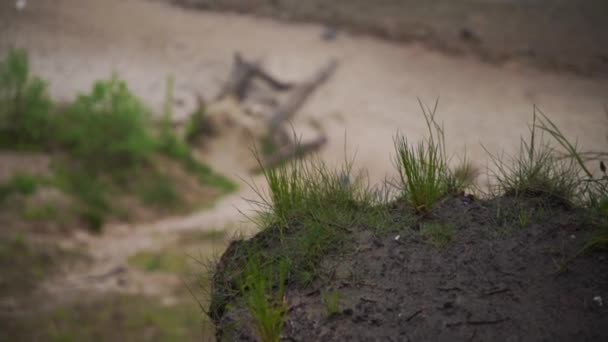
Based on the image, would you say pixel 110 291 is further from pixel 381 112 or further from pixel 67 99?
pixel 381 112

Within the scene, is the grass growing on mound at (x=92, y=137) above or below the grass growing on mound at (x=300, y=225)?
above

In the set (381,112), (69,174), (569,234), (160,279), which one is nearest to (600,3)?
(381,112)

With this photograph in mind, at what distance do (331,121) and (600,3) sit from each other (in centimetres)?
402

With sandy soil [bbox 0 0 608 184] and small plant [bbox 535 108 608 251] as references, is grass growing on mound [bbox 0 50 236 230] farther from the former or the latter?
small plant [bbox 535 108 608 251]

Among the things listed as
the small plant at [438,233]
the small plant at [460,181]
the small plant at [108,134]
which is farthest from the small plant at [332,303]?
the small plant at [108,134]

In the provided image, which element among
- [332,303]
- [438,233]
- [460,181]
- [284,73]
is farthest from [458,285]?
[284,73]

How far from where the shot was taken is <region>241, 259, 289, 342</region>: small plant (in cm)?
174

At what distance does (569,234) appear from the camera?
203 centimetres

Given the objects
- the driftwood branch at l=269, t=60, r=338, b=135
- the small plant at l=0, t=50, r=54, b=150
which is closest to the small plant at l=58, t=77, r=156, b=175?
the small plant at l=0, t=50, r=54, b=150

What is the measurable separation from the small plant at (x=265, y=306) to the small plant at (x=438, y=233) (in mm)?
479

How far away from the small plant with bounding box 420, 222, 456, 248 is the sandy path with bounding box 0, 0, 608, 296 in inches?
207

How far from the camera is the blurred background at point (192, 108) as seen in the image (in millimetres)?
7113

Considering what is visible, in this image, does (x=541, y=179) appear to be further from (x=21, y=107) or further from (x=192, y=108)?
(x=192, y=108)

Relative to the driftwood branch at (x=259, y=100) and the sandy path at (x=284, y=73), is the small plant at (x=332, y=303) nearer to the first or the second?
the sandy path at (x=284, y=73)
